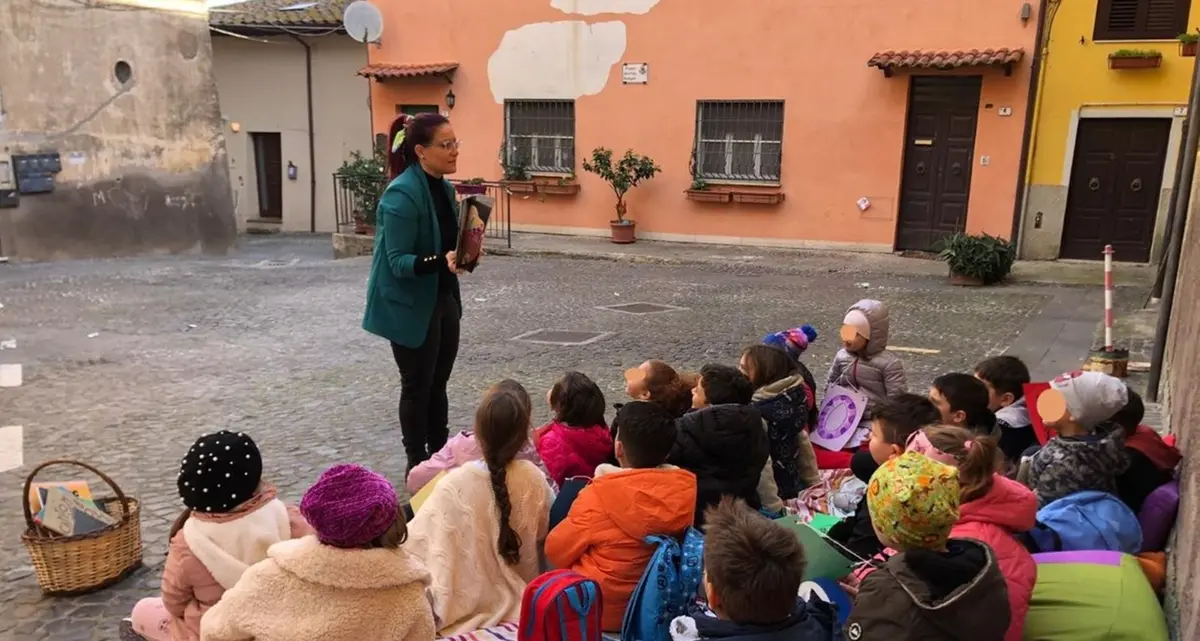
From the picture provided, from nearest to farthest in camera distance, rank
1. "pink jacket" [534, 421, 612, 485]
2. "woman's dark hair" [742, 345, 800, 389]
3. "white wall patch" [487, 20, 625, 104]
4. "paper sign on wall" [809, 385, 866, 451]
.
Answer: "pink jacket" [534, 421, 612, 485] → "woman's dark hair" [742, 345, 800, 389] → "paper sign on wall" [809, 385, 866, 451] → "white wall patch" [487, 20, 625, 104]

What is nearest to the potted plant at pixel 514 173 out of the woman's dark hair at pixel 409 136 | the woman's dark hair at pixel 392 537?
the woman's dark hair at pixel 409 136

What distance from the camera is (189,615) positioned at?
7.73ft

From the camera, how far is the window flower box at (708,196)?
13.9 metres

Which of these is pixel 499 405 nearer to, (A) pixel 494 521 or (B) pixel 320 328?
(A) pixel 494 521

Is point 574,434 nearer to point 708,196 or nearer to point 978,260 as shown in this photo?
point 978,260

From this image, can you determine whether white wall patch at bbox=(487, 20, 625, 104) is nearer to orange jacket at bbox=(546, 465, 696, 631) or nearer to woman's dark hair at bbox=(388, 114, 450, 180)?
woman's dark hair at bbox=(388, 114, 450, 180)

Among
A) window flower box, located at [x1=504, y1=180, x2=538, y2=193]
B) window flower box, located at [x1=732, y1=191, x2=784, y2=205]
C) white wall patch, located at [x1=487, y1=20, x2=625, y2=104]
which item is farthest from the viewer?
window flower box, located at [x1=504, y1=180, x2=538, y2=193]

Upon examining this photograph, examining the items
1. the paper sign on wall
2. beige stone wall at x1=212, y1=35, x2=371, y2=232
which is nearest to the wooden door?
beige stone wall at x1=212, y1=35, x2=371, y2=232

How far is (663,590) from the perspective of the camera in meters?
2.39

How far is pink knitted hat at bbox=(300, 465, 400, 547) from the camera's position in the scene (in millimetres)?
1822

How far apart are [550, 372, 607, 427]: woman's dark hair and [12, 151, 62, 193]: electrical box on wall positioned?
1274 centimetres

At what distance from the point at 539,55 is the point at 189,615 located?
13.6 m

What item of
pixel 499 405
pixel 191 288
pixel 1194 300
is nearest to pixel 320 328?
pixel 191 288

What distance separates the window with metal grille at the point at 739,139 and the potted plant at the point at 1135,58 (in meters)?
4.42
